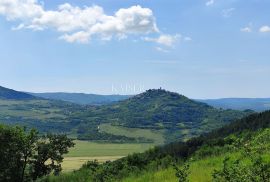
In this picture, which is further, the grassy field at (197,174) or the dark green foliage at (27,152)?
the dark green foliage at (27,152)

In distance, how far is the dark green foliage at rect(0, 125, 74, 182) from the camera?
188 ft

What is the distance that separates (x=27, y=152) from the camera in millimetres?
61406

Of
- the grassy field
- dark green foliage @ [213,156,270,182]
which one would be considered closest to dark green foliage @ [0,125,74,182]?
the grassy field

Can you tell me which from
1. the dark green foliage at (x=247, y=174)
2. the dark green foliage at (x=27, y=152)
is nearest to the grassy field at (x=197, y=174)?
the dark green foliage at (x=247, y=174)

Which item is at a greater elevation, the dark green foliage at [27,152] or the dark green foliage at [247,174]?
the dark green foliage at [247,174]

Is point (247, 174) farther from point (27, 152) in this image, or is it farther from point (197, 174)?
point (27, 152)

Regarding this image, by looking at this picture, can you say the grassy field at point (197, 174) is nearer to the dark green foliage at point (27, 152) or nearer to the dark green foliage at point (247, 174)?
the dark green foliage at point (247, 174)

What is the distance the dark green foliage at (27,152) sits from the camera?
57281 millimetres

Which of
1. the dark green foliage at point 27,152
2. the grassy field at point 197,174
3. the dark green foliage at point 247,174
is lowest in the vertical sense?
the dark green foliage at point 27,152

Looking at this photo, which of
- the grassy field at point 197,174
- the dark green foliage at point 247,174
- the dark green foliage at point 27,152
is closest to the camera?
the dark green foliage at point 247,174

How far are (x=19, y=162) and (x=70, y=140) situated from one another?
34.0 ft

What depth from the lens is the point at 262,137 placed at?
774 inches

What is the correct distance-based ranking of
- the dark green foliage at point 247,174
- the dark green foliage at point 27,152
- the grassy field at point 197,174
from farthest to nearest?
1. the dark green foliage at point 27,152
2. the grassy field at point 197,174
3. the dark green foliage at point 247,174

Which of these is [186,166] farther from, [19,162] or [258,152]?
[19,162]
